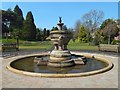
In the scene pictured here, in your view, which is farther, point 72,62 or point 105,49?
point 105,49

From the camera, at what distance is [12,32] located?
190 ft

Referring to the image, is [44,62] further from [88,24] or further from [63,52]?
[88,24]

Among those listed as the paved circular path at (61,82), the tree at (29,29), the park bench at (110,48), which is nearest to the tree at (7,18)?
the tree at (29,29)

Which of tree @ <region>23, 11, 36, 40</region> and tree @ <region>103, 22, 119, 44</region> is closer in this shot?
tree @ <region>103, 22, 119, 44</region>

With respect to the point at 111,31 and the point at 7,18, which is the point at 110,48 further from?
the point at 7,18

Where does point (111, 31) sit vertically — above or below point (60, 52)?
above

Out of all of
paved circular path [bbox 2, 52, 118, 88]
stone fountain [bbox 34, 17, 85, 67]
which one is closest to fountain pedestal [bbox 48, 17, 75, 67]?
stone fountain [bbox 34, 17, 85, 67]

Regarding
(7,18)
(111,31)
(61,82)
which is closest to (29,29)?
(7,18)

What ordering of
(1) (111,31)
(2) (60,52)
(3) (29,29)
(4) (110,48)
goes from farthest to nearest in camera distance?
(3) (29,29), (1) (111,31), (4) (110,48), (2) (60,52)

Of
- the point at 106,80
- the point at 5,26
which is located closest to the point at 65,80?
the point at 106,80

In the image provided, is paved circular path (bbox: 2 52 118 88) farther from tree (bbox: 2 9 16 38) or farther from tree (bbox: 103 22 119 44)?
tree (bbox: 2 9 16 38)

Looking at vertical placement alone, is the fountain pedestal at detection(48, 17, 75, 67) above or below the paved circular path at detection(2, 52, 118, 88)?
above

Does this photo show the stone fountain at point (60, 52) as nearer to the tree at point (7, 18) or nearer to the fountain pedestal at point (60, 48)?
the fountain pedestal at point (60, 48)

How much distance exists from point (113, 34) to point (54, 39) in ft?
108
